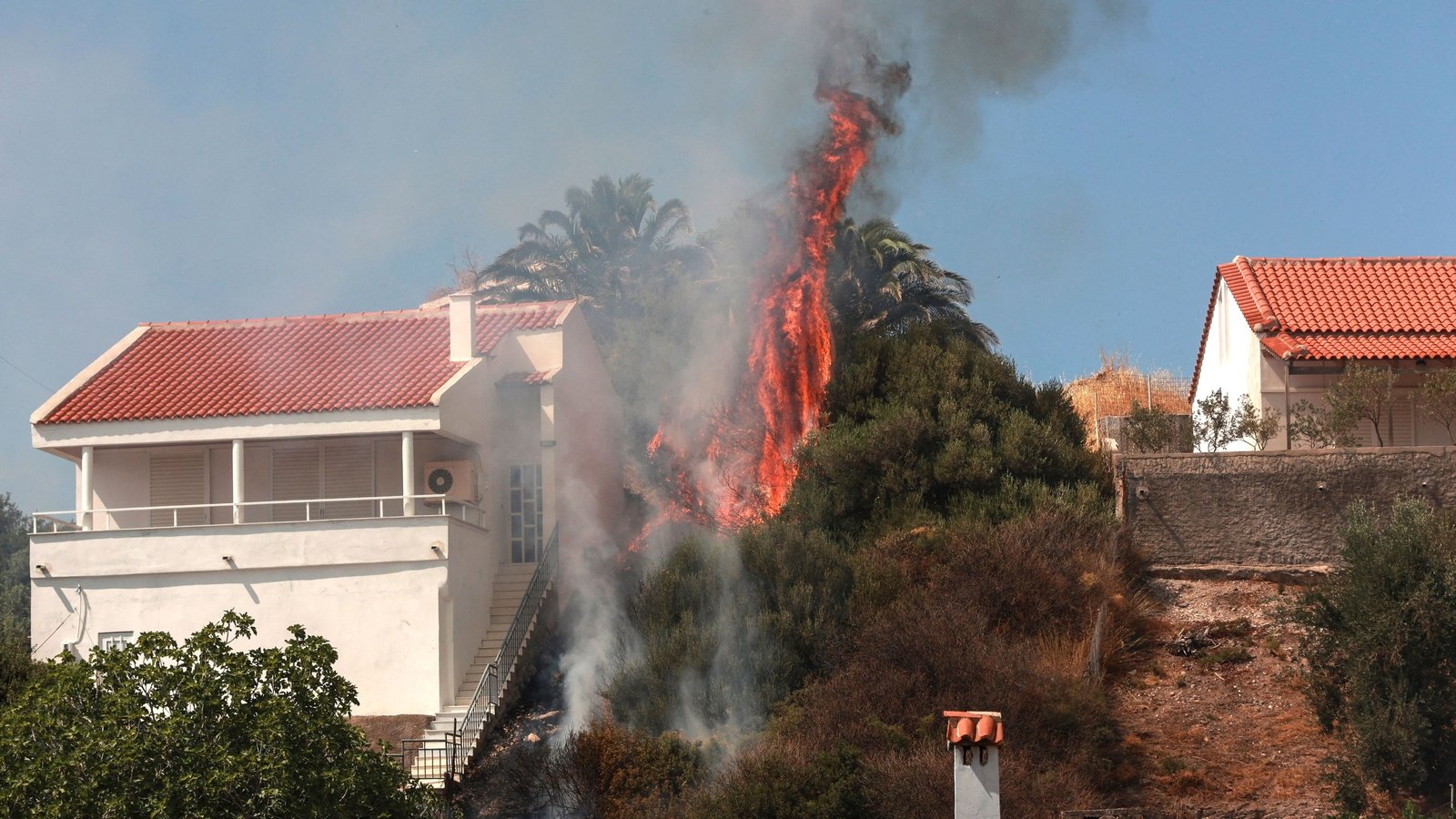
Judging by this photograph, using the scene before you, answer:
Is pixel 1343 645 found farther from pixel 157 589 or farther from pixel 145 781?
pixel 157 589

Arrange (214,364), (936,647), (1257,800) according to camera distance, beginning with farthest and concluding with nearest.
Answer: (214,364), (936,647), (1257,800)

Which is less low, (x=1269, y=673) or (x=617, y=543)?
(x=617, y=543)

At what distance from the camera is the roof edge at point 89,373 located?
110ft

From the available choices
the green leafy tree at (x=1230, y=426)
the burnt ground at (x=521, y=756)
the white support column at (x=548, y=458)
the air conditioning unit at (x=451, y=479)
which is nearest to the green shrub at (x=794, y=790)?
the burnt ground at (x=521, y=756)

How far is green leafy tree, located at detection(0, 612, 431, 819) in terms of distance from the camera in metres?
22.1

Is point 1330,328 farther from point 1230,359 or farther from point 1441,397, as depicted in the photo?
point 1441,397

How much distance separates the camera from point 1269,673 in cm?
Answer: 2933

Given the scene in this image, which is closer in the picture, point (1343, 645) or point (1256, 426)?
point (1343, 645)

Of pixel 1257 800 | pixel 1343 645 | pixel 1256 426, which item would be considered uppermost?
pixel 1256 426

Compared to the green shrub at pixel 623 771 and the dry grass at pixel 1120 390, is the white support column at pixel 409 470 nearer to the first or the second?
the green shrub at pixel 623 771

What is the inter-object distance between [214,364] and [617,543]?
8557 mm

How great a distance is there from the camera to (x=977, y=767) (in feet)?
70.8

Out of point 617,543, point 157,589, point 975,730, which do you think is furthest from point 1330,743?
point 157,589

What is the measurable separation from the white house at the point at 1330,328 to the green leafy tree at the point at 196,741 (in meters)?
18.9
